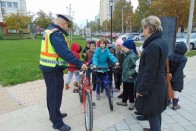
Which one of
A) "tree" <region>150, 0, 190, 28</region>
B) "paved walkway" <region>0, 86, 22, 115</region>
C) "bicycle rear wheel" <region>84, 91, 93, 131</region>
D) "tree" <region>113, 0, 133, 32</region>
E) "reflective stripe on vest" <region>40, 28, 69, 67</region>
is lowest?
"paved walkway" <region>0, 86, 22, 115</region>

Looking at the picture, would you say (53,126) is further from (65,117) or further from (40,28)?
(40,28)

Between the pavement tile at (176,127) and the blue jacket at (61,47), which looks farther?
the pavement tile at (176,127)

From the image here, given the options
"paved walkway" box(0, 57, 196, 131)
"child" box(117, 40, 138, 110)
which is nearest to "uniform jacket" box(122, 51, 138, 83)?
"child" box(117, 40, 138, 110)

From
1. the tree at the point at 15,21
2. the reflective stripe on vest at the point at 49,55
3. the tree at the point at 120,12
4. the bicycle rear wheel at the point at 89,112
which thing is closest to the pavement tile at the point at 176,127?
the bicycle rear wheel at the point at 89,112

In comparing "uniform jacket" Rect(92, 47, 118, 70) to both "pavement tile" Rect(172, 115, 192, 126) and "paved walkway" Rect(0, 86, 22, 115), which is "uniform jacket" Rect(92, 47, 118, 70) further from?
"paved walkway" Rect(0, 86, 22, 115)

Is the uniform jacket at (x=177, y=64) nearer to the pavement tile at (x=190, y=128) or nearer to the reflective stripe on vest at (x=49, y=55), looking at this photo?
the pavement tile at (x=190, y=128)

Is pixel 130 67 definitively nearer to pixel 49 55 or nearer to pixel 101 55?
pixel 101 55

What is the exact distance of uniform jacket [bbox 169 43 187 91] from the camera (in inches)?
160

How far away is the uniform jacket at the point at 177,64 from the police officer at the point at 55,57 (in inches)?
80.4

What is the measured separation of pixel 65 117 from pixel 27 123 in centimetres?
74

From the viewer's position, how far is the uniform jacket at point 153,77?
2.51 metres

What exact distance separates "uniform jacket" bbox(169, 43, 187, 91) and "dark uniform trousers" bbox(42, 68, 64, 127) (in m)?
2.35

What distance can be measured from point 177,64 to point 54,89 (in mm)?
2565

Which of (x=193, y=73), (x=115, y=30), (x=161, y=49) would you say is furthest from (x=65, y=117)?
(x=115, y=30)
